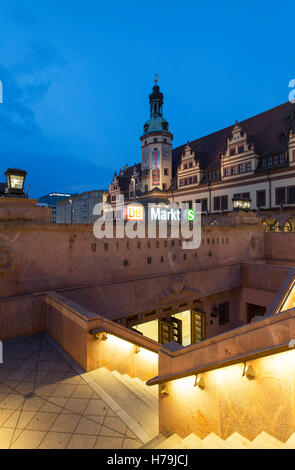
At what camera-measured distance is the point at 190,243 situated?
1809cm

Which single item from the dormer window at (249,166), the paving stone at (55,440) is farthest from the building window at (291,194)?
the paving stone at (55,440)

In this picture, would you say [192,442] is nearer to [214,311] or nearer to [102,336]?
[102,336]

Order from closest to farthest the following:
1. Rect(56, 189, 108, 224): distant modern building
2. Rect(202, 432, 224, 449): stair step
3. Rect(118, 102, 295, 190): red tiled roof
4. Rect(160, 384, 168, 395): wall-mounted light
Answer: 1. Rect(202, 432, 224, 449): stair step
2. Rect(160, 384, 168, 395): wall-mounted light
3. Rect(118, 102, 295, 190): red tiled roof
4. Rect(56, 189, 108, 224): distant modern building

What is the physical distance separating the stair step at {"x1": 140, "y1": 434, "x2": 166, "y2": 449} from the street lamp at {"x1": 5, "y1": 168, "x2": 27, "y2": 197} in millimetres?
10835

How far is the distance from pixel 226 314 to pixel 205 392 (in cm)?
1786

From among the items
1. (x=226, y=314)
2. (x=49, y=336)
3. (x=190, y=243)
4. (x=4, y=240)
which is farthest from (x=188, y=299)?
(x=4, y=240)

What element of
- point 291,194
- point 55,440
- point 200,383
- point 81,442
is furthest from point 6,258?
point 291,194

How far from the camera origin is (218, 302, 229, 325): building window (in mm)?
20953

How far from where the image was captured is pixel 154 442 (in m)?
4.70

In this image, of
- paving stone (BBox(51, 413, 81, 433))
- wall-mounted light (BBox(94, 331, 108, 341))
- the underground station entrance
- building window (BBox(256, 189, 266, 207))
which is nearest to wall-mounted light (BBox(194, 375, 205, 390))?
paving stone (BBox(51, 413, 81, 433))

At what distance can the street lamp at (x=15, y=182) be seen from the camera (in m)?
11.3

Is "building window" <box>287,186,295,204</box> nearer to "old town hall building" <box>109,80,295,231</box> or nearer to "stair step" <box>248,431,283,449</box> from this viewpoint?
"old town hall building" <box>109,80,295,231</box>

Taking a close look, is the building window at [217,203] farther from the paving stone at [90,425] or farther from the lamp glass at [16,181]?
the paving stone at [90,425]
